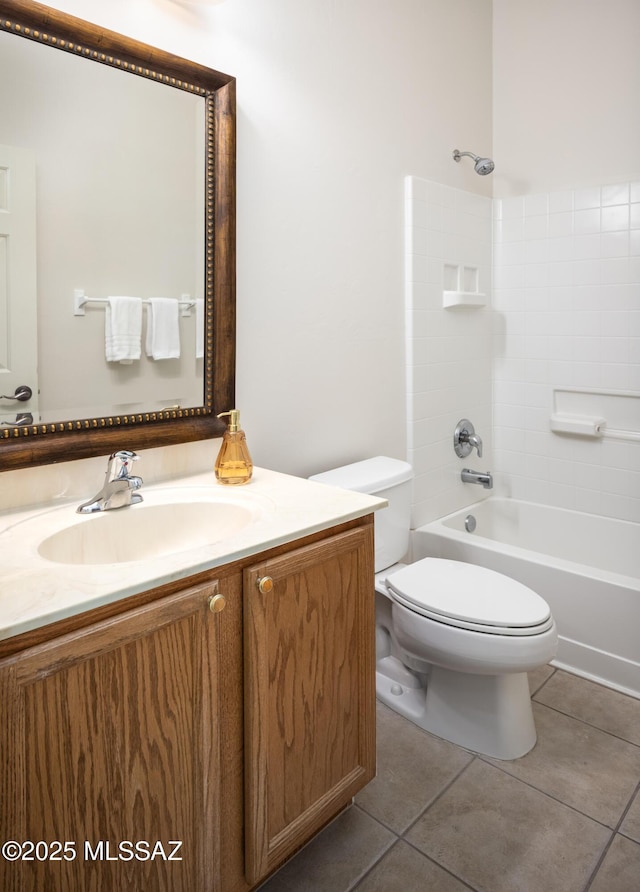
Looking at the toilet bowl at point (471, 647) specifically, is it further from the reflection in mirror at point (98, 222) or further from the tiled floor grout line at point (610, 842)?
the reflection in mirror at point (98, 222)

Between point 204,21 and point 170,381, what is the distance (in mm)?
941

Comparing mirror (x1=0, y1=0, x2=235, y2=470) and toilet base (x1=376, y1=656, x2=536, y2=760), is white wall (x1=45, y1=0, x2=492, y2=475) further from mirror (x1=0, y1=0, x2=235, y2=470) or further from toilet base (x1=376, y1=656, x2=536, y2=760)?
toilet base (x1=376, y1=656, x2=536, y2=760)

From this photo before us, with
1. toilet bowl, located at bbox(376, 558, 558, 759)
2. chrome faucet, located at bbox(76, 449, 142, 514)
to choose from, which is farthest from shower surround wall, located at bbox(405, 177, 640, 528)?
chrome faucet, located at bbox(76, 449, 142, 514)

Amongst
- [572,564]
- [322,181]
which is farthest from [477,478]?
[322,181]

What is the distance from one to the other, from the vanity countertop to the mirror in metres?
0.15

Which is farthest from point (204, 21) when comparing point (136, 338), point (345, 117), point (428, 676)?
point (428, 676)

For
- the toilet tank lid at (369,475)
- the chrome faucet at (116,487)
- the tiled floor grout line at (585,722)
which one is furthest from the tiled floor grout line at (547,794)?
the chrome faucet at (116,487)

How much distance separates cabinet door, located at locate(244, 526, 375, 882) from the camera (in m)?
1.10

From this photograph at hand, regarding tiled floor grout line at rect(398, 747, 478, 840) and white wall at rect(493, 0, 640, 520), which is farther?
white wall at rect(493, 0, 640, 520)

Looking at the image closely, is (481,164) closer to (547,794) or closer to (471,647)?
(471,647)

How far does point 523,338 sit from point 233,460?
5.82 feet

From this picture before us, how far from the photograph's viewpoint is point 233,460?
148 centimetres

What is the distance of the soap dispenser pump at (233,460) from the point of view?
1479 mm

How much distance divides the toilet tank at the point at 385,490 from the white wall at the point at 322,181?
0.11m
